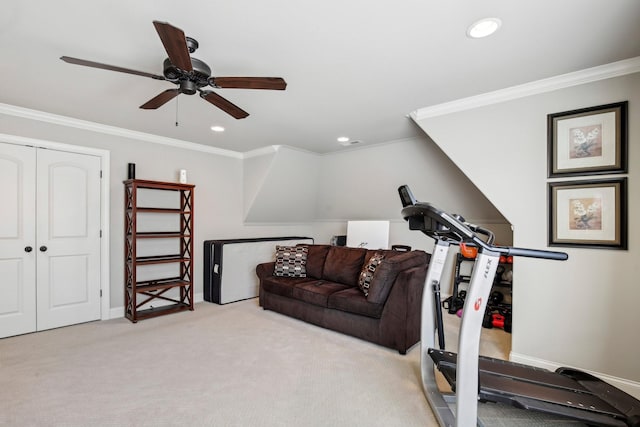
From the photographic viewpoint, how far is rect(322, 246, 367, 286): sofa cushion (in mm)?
3975

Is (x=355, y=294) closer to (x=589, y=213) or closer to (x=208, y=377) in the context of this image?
(x=208, y=377)

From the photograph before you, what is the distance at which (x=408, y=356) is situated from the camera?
292 cm

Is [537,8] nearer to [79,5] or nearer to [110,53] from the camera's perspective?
[79,5]

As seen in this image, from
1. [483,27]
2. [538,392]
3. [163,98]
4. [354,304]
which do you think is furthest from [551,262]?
[163,98]

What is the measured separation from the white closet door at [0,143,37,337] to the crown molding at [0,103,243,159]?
0.36 metres

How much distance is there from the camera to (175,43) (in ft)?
5.21

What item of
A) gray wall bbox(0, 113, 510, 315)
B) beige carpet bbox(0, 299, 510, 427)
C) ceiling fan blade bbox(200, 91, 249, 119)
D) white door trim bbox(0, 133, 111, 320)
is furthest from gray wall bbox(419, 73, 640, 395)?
white door trim bbox(0, 133, 111, 320)

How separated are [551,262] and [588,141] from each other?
1.00 meters

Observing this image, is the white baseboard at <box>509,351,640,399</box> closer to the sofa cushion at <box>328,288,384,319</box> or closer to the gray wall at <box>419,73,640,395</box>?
the gray wall at <box>419,73,640,395</box>

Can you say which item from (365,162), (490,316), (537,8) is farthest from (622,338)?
(365,162)

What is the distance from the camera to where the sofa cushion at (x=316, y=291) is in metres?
3.56

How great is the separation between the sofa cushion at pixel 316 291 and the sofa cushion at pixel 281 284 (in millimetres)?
98

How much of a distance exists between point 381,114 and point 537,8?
183 centimetres

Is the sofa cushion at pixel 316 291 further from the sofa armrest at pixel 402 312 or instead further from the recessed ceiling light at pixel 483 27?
the recessed ceiling light at pixel 483 27
